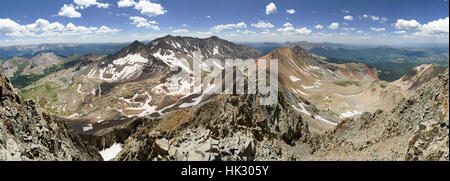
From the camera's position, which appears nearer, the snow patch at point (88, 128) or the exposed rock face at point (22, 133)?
the exposed rock face at point (22, 133)

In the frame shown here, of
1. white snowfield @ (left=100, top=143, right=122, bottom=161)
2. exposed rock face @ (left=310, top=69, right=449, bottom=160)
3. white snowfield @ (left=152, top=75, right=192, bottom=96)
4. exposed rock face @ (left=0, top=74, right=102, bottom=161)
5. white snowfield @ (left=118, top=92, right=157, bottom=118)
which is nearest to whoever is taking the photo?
exposed rock face @ (left=310, top=69, right=449, bottom=160)

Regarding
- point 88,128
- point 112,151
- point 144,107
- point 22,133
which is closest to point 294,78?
point 144,107

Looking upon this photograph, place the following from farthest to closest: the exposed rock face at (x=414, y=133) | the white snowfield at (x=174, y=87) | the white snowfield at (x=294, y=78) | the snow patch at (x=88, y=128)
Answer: the white snowfield at (x=294, y=78)
the white snowfield at (x=174, y=87)
the snow patch at (x=88, y=128)
the exposed rock face at (x=414, y=133)

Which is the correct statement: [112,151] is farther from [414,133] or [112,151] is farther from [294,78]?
[294,78]

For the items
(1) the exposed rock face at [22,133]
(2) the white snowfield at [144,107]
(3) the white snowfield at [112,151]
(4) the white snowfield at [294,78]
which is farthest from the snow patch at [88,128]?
(4) the white snowfield at [294,78]

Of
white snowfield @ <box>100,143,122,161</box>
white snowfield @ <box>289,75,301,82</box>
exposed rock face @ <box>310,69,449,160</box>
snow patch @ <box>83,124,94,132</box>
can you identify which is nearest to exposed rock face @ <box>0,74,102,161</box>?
exposed rock face @ <box>310,69,449,160</box>

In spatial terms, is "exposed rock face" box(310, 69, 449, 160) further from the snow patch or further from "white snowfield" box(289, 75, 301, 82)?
Answer: "white snowfield" box(289, 75, 301, 82)

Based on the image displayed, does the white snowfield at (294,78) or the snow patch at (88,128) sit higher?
the white snowfield at (294,78)

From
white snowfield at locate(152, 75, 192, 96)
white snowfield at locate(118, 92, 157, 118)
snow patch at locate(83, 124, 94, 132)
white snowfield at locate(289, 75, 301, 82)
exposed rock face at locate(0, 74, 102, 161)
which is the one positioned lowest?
snow patch at locate(83, 124, 94, 132)

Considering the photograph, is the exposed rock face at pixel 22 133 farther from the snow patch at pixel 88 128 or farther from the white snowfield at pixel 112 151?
the snow patch at pixel 88 128
